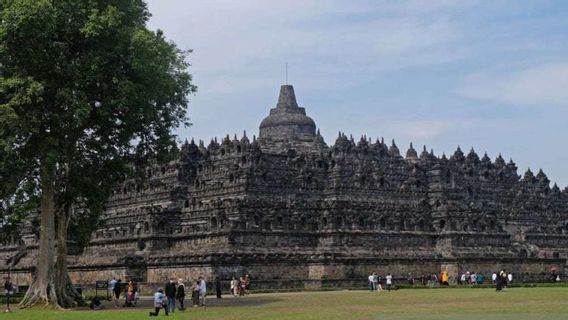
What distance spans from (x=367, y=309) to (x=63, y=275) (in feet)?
50.9

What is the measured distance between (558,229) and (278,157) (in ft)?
103

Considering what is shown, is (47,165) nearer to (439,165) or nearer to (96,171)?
(96,171)

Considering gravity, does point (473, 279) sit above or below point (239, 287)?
above

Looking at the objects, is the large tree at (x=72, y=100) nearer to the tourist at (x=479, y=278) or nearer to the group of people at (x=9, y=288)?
the group of people at (x=9, y=288)

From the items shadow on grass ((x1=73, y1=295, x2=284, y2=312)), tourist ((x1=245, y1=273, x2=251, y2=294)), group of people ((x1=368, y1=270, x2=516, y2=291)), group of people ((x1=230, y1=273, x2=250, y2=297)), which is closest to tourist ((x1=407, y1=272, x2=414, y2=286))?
group of people ((x1=368, y1=270, x2=516, y2=291))

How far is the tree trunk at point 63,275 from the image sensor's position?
46134 millimetres

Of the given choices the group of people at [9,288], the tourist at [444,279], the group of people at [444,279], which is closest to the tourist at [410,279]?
the group of people at [444,279]

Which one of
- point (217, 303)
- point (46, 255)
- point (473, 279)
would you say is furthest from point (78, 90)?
point (473, 279)

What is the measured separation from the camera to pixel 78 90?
4438 cm

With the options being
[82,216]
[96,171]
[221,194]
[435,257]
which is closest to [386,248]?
[435,257]

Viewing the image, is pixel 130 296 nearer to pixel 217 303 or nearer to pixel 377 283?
pixel 217 303

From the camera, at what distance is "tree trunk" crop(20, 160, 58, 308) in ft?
148

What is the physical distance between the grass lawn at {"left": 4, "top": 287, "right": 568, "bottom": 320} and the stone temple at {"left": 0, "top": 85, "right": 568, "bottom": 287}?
55.5 feet

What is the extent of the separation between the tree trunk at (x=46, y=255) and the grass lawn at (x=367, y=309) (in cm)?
178
